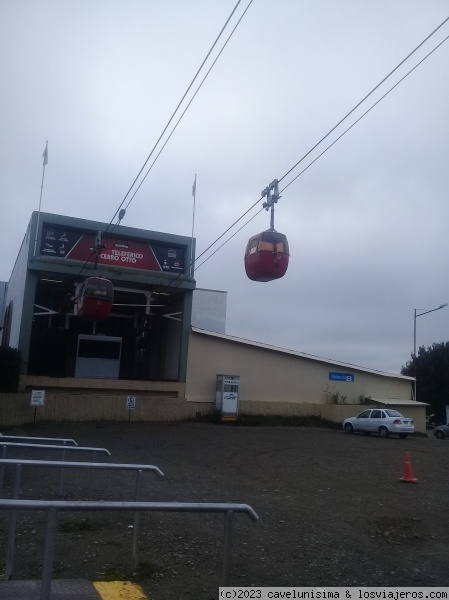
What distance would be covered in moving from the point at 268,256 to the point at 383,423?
79.5 ft

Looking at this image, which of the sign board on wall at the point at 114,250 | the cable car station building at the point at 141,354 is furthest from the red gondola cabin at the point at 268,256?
the sign board on wall at the point at 114,250

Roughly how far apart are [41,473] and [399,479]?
7958 millimetres

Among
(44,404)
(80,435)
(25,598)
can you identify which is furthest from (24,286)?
(25,598)

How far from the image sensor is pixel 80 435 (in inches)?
998

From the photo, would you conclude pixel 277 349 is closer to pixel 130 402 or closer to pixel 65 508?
pixel 130 402

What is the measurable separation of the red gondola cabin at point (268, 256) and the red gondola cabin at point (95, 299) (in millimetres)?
8917

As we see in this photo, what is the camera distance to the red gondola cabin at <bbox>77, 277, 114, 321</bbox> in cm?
1895

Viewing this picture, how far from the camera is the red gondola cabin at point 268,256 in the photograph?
10.7 m

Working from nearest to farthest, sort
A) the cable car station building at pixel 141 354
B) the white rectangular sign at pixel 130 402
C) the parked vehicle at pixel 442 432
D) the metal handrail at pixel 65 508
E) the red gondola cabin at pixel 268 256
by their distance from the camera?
the metal handrail at pixel 65 508
the red gondola cabin at pixel 268 256
the white rectangular sign at pixel 130 402
the cable car station building at pixel 141 354
the parked vehicle at pixel 442 432

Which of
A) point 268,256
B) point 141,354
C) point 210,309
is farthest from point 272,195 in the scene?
point 210,309

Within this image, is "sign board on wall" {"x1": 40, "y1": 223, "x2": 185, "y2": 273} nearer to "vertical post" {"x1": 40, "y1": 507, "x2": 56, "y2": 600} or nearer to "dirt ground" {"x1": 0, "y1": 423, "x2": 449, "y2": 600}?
"dirt ground" {"x1": 0, "y1": 423, "x2": 449, "y2": 600}

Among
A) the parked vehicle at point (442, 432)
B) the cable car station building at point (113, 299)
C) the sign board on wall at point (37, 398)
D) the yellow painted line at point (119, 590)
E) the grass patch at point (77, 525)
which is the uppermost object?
the cable car station building at point (113, 299)

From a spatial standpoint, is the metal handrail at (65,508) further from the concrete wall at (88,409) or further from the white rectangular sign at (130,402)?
the white rectangular sign at (130,402)

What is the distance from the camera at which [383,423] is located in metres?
32.8
